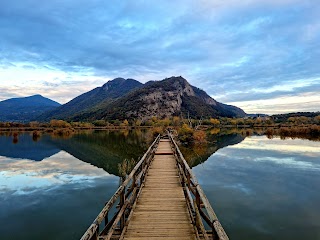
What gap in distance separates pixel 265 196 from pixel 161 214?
8745mm

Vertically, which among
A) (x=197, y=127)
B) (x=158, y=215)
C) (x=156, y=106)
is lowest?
(x=158, y=215)

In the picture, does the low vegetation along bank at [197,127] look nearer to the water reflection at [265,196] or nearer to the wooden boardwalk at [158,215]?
the water reflection at [265,196]

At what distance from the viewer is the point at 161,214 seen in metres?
8.02

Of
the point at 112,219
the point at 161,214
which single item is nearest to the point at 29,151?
the point at 161,214

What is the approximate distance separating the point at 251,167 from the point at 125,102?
17116cm

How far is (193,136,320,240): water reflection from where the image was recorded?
10.2m

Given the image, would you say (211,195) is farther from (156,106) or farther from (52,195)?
(156,106)

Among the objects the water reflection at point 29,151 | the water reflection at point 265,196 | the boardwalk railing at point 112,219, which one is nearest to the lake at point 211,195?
the water reflection at point 265,196

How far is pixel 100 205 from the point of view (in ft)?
44.7

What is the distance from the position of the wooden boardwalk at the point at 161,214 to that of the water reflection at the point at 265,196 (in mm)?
2606

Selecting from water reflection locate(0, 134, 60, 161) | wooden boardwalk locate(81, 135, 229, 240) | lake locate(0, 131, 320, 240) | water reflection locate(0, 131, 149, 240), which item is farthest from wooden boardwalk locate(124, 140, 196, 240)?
water reflection locate(0, 134, 60, 161)

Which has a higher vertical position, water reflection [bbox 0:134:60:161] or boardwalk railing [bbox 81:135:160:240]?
boardwalk railing [bbox 81:135:160:240]

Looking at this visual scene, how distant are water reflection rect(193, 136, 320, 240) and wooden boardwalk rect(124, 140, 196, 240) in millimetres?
2606

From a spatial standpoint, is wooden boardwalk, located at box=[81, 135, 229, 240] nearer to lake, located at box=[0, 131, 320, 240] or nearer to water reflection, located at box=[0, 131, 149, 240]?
lake, located at box=[0, 131, 320, 240]
